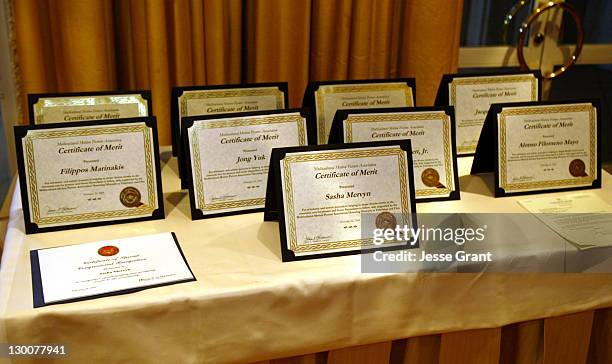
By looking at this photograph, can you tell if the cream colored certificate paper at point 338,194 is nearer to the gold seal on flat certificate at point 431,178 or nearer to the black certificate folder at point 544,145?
the gold seal on flat certificate at point 431,178

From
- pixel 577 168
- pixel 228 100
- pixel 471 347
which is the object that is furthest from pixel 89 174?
pixel 577 168

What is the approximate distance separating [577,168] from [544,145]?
104 mm

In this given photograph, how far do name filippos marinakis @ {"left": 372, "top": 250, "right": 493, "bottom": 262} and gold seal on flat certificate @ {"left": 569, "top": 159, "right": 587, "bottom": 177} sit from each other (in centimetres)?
40

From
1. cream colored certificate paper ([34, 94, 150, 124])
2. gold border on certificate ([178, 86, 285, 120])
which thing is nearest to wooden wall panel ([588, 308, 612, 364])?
gold border on certificate ([178, 86, 285, 120])

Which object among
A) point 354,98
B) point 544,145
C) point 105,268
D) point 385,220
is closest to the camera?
point 105,268

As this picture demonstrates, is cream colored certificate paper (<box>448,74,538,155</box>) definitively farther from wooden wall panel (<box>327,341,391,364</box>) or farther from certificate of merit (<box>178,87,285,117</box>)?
wooden wall panel (<box>327,341,391,364</box>)

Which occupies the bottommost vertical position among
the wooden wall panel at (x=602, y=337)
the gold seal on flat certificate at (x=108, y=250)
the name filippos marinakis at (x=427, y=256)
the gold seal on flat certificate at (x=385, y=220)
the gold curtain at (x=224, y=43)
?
the wooden wall panel at (x=602, y=337)

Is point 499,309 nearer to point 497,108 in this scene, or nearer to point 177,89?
point 497,108

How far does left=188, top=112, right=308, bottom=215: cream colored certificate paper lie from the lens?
1281 mm

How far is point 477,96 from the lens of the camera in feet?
5.28

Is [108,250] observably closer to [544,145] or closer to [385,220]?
[385,220]

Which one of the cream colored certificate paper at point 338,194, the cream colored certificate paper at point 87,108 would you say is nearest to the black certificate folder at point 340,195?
the cream colored certificate paper at point 338,194

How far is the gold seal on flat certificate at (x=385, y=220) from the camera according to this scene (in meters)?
1.21

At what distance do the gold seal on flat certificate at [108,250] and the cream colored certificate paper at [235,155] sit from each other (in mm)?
196
